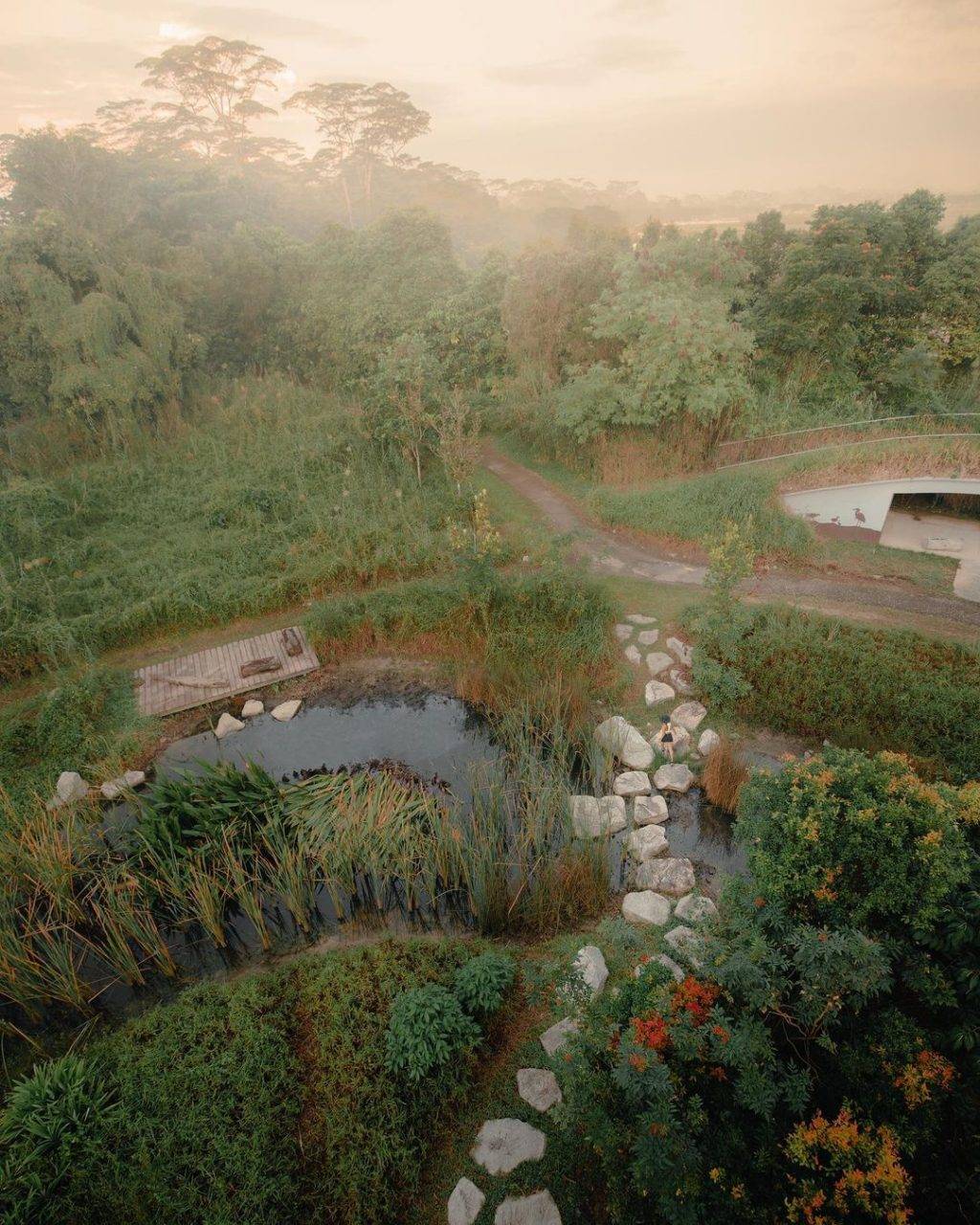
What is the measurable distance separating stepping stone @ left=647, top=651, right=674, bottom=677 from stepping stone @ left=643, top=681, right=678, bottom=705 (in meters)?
0.27

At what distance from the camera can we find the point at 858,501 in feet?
38.0

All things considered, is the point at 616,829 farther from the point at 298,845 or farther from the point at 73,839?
the point at 73,839

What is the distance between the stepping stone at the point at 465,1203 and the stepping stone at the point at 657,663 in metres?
6.01

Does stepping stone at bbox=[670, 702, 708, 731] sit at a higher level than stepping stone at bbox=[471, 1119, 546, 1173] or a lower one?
higher

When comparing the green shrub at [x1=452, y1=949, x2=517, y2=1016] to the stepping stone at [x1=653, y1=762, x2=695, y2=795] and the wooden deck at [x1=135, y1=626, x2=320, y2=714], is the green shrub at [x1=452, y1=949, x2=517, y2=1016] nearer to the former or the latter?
the stepping stone at [x1=653, y1=762, x2=695, y2=795]

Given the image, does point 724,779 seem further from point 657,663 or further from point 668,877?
point 657,663

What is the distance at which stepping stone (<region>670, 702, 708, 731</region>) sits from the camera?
316 inches

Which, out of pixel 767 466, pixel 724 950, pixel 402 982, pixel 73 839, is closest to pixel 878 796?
pixel 724 950

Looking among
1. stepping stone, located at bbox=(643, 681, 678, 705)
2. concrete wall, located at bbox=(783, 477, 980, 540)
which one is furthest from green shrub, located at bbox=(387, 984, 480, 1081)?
concrete wall, located at bbox=(783, 477, 980, 540)

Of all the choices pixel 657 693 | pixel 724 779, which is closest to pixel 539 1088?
pixel 724 779

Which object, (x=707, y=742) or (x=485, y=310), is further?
(x=485, y=310)

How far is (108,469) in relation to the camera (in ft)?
44.2

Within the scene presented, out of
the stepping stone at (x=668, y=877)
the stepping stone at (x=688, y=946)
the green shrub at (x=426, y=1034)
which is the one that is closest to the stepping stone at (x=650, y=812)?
the stepping stone at (x=668, y=877)

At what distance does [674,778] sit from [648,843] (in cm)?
107
